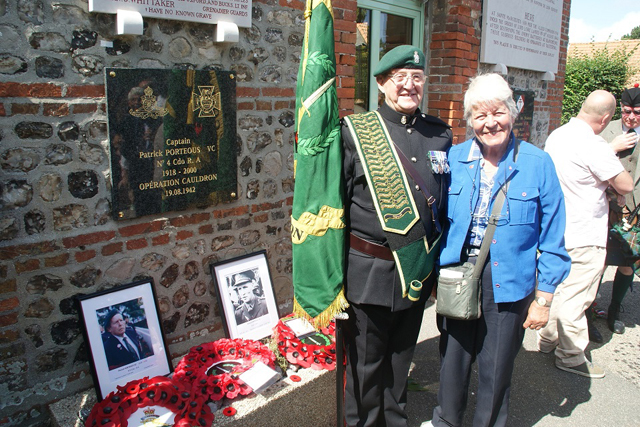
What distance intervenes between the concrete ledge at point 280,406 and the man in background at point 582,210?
1864 millimetres

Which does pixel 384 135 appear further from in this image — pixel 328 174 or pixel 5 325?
pixel 5 325

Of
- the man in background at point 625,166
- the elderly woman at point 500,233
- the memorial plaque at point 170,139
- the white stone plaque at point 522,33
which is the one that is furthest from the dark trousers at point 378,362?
the white stone plaque at point 522,33

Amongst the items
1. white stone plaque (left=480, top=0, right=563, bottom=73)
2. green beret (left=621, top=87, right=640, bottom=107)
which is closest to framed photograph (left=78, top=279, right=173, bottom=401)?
green beret (left=621, top=87, right=640, bottom=107)

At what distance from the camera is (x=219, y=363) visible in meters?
2.87

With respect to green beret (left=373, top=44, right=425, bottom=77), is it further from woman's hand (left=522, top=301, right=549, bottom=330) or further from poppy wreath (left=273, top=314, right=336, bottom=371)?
poppy wreath (left=273, top=314, right=336, bottom=371)

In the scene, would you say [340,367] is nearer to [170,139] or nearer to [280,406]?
[280,406]

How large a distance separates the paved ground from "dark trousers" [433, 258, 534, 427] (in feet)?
1.63

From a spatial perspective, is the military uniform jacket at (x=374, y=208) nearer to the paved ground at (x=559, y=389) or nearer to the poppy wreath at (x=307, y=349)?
the poppy wreath at (x=307, y=349)

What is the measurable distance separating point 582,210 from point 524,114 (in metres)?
3.09

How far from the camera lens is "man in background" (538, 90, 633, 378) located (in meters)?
3.44

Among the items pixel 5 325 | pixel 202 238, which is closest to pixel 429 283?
pixel 202 238

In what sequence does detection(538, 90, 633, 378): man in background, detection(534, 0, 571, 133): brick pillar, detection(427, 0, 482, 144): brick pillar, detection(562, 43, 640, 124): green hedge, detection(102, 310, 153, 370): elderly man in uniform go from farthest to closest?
detection(562, 43, 640, 124): green hedge → detection(534, 0, 571, 133): brick pillar → detection(427, 0, 482, 144): brick pillar → detection(538, 90, 633, 378): man in background → detection(102, 310, 153, 370): elderly man in uniform

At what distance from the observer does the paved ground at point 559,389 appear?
124 inches

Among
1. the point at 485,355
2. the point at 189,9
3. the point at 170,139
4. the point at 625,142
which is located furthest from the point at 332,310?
the point at 625,142
